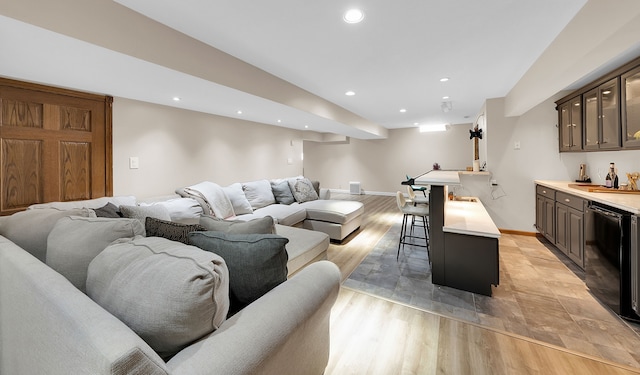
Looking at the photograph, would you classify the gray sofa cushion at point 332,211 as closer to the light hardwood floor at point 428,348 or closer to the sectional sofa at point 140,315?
the light hardwood floor at point 428,348

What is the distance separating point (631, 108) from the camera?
7.60ft

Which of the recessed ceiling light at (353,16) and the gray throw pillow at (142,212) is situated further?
the gray throw pillow at (142,212)

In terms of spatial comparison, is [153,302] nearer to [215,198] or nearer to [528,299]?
[215,198]

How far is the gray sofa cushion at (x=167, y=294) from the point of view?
70 cm

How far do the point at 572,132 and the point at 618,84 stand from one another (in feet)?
3.58

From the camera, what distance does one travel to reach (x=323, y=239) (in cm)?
241

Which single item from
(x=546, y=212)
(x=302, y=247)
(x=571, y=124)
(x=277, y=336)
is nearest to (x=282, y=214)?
(x=302, y=247)

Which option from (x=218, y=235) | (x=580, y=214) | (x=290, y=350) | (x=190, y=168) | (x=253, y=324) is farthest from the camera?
(x=190, y=168)

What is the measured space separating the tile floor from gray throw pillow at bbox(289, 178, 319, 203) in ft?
5.48

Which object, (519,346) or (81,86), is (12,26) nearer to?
(81,86)

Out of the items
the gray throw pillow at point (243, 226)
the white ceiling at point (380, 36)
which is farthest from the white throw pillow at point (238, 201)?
the gray throw pillow at point (243, 226)

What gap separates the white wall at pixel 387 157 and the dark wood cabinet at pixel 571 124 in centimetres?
379

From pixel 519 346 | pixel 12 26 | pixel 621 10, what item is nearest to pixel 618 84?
pixel 621 10

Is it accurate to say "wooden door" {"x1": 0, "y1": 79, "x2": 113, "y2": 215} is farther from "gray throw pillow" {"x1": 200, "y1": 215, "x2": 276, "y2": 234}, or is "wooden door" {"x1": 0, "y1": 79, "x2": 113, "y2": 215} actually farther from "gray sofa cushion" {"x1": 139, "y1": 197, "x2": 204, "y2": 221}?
"gray throw pillow" {"x1": 200, "y1": 215, "x2": 276, "y2": 234}
